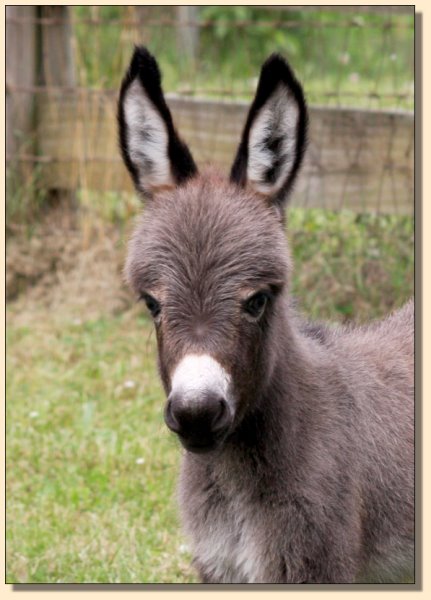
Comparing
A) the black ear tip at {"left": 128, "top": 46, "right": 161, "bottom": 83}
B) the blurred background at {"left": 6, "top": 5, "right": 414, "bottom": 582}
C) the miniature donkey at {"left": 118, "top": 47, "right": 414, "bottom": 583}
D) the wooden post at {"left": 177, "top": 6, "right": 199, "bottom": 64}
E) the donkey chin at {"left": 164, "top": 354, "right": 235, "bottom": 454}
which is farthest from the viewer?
the wooden post at {"left": 177, "top": 6, "right": 199, "bottom": 64}

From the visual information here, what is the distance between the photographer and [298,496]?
12.3 feet

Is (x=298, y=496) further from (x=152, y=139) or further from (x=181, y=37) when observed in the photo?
(x=181, y=37)

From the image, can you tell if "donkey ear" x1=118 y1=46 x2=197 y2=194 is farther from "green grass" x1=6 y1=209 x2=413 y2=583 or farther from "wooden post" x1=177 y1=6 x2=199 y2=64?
"wooden post" x1=177 y1=6 x2=199 y2=64

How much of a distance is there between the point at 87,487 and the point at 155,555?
2.93ft

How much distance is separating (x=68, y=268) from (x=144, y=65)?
487cm

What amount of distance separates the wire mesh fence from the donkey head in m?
3.80

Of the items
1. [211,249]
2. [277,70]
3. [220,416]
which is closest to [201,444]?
[220,416]

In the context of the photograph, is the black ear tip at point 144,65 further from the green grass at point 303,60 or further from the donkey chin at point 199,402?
the green grass at point 303,60

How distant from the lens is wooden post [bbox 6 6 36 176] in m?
8.41

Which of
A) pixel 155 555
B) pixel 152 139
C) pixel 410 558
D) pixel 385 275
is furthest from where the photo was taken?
pixel 385 275

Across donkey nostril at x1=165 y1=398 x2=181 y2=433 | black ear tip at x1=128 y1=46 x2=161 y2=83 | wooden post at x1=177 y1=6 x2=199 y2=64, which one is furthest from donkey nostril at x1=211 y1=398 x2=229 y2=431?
wooden post at x1=177 y1=6 x2=199 y2=64

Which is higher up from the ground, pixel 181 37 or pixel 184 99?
pixel 181 37

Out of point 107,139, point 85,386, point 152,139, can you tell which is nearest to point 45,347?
point 85,386

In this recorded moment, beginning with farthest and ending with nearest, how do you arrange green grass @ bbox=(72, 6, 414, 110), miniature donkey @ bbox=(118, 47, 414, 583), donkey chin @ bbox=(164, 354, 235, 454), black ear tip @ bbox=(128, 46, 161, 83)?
green grass @ bbox=(72, 6, 414, 110)
black ear tip @ bbox=(128, 46, 161, 83)
miniature donkey @ bbox=(118, 47, 414, 583)
donkey chin @ bbox=(164, 354, 235, 454)
